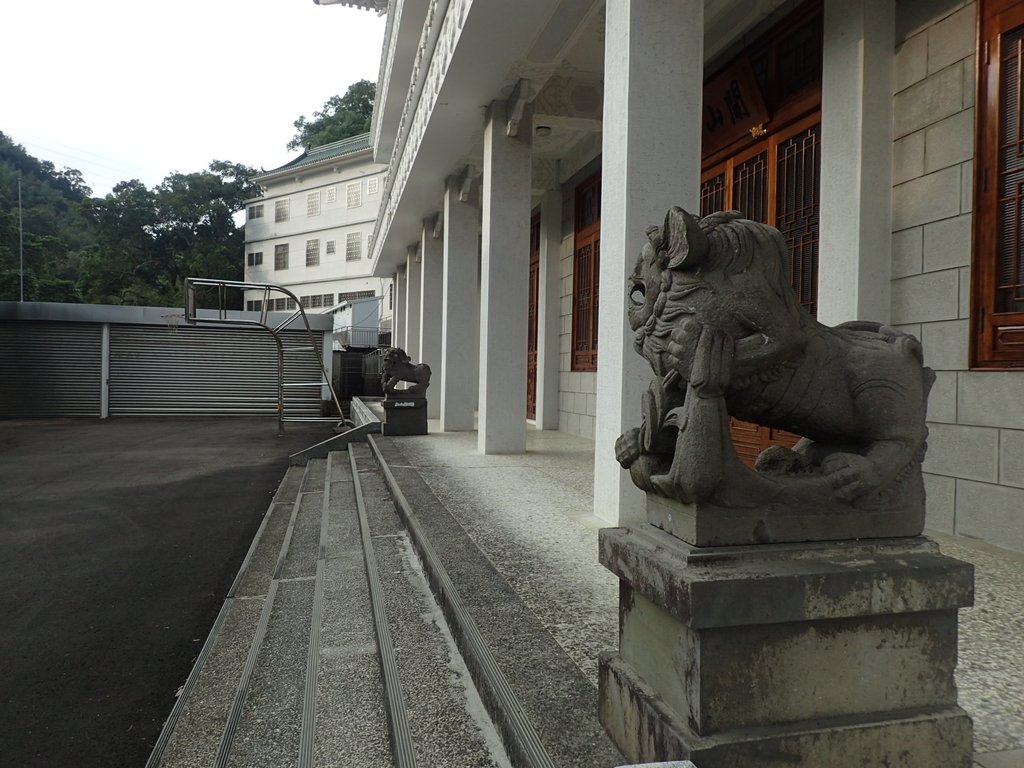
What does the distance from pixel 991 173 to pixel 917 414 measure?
10.6ft

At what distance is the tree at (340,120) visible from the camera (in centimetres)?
4319

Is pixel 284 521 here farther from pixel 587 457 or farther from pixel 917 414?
pixel 917 414

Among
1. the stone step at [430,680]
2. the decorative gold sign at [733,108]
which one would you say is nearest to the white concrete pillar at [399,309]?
the decorative gold sign at [733,108]

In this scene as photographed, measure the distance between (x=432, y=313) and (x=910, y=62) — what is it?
10.1 m

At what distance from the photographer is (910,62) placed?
15.5 feet

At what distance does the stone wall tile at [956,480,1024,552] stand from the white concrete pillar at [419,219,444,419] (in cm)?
1045

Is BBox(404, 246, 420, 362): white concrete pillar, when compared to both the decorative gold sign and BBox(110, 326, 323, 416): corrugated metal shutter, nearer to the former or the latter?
BBox(110, 326, 323, 416): corrugated metal shutter

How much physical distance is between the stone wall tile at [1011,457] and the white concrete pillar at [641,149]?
215 cm

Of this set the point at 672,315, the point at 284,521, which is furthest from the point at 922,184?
the point at 284,521

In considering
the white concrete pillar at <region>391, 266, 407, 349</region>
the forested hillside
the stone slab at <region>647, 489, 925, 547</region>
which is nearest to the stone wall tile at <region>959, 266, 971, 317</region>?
the stone slab at <region>647, 489, 925, 547</region>

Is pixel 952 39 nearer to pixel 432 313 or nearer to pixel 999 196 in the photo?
pixel 999 196

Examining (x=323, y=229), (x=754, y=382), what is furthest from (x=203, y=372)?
(x=754, y=382)

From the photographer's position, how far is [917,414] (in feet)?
6.19

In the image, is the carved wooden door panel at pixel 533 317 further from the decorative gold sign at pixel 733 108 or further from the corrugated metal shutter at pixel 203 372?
the corrugated metal shutter at pixel 203 372
